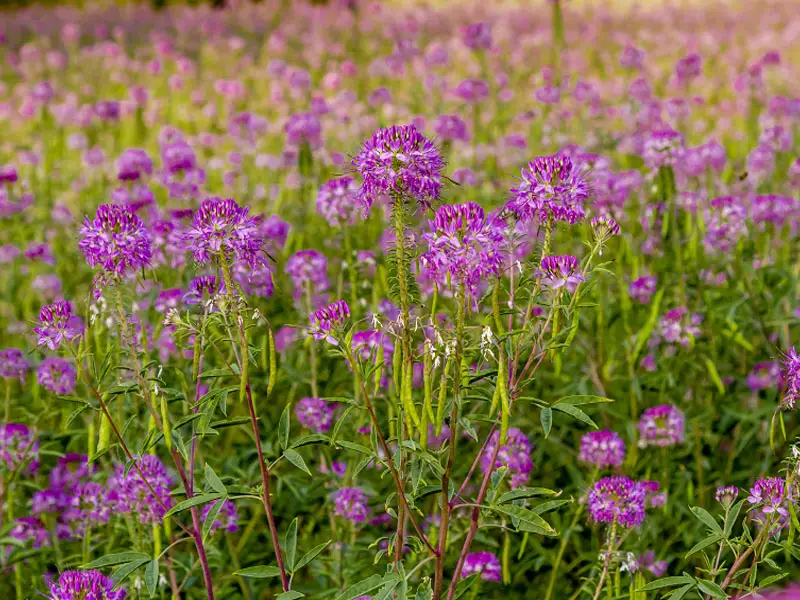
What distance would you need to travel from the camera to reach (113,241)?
2.20 metres

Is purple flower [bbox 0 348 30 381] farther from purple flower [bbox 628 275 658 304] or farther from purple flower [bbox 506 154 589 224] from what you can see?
purple flower [bbox 628 275 658 304]

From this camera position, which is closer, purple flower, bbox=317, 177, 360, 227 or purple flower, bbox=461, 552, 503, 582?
purple flower, bbox=461, 552, 503, 582

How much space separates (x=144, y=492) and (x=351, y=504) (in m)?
0.68

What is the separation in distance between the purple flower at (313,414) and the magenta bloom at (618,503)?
1.07 meters

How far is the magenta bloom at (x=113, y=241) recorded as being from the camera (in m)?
2.20

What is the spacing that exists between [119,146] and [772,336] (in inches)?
242

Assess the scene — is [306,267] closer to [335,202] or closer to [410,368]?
[335,202]

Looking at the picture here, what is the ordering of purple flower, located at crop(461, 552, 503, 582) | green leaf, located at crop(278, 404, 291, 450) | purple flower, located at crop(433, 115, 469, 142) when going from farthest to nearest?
purple flower, located at crop(433, 115, 469, 142)
purple flower, located at crop(461, 552, 503, 582)
green leaf, located at crop(278, 404, 291, 450)

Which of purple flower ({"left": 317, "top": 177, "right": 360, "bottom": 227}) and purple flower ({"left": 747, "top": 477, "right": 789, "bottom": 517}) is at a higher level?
purple flower ({"left": 317, "top": 177, "right": 360, "bottom": 227})

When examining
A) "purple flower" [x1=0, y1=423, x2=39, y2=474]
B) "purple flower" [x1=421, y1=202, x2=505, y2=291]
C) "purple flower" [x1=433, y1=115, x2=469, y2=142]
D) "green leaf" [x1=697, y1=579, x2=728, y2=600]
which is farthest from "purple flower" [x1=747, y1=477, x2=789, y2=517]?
"purple flower" [x1=433, y1=115, x2=469, y2=142]

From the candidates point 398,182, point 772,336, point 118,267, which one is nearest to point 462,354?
point 398,182

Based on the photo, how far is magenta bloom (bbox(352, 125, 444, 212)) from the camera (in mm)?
1991

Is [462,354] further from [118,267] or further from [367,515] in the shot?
[367,515]

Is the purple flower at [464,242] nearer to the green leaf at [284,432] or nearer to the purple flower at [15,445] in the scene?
the green leaf at [284,432]
